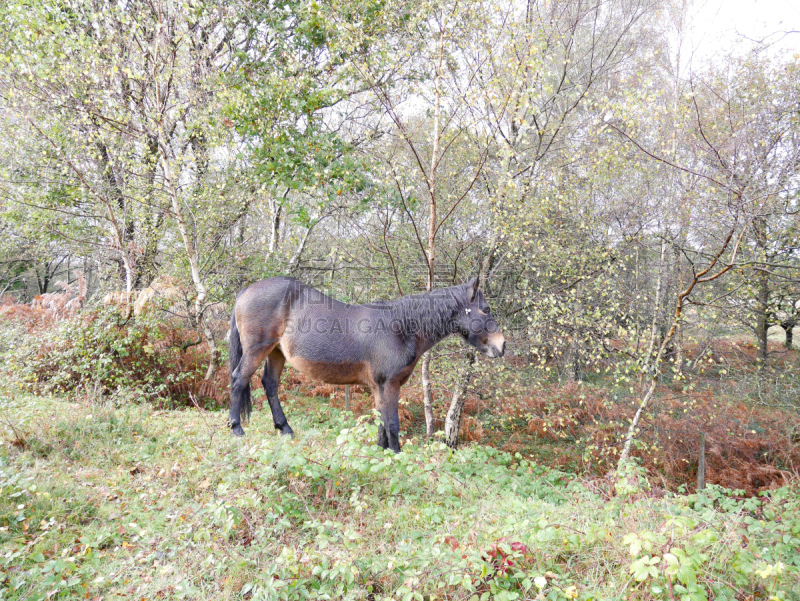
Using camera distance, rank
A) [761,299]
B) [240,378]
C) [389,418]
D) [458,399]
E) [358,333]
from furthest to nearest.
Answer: [761,299]
[458,399]
[240,378]
[358,333]
[389,418]

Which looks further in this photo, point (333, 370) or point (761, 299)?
point (761, 299)

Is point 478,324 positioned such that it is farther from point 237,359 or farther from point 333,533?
point 237,359

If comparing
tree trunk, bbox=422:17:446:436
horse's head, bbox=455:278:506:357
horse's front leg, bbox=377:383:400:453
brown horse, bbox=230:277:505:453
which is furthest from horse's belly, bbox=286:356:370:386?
horse's head, bbox=455:278:506:357

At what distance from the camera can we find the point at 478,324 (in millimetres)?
4809

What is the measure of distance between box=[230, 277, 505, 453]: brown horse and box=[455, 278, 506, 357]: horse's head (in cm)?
1

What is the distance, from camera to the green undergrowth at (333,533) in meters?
2.25

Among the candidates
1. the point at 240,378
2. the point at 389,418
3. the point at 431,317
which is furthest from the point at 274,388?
the point at 431,317

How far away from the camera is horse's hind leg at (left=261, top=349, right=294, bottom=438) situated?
5.38 meters

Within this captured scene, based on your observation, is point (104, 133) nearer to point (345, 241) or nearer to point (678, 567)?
point (345, 241)

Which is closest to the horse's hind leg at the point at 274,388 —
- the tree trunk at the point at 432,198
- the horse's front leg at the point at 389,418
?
the horse's front leg at the point at 389,418

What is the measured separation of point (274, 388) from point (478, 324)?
113 inches

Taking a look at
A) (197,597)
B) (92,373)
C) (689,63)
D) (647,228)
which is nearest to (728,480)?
(647,228)

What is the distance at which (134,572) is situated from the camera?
101 inches

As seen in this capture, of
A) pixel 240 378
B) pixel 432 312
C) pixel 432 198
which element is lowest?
pixel 240 378
